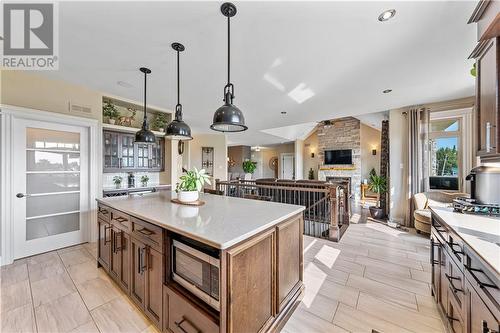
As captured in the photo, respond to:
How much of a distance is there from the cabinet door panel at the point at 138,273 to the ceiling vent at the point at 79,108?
115 inches

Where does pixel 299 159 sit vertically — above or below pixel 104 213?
above

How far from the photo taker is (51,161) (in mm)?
3176

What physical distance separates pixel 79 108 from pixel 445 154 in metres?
7.43

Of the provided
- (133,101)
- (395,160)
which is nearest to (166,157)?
(133,101)

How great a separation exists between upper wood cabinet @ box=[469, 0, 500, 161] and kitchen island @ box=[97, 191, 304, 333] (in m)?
1.49

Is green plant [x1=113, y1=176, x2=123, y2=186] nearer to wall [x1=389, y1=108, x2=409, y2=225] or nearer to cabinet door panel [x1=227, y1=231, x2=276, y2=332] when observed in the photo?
cabinet door panel [x1=227, y1=231, x2=276, y2=332]

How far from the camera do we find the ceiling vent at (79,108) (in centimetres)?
331

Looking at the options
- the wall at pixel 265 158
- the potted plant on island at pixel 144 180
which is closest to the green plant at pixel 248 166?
the wall at pixel 265 158

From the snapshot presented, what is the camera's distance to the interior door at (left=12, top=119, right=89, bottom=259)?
2859 mm

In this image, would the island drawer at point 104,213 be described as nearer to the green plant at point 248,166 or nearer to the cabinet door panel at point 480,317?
the cabinet door panel at point 480,317

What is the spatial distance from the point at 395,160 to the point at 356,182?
4125 millimetres

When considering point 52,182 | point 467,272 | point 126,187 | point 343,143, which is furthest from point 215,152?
point 467,272

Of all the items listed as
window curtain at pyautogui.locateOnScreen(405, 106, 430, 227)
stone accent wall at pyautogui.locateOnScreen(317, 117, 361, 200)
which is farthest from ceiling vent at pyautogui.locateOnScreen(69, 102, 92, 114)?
stone accent wall at pyautogui.locateOnScreen(317, 117, 361, 200)

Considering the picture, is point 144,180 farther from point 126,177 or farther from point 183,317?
point 183,317
